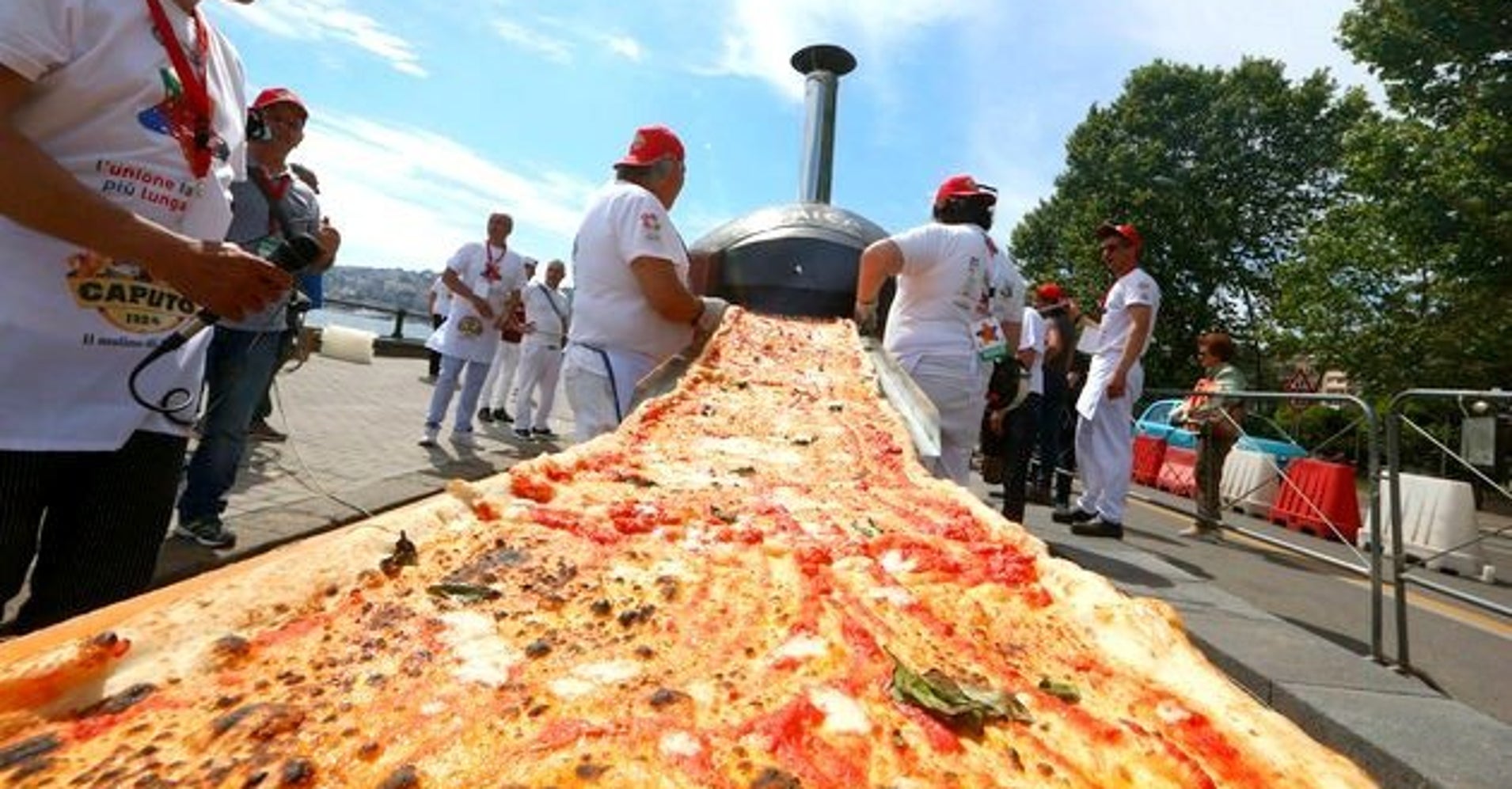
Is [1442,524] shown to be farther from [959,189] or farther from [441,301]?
[441,301]

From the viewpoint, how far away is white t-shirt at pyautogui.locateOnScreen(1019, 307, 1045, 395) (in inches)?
315

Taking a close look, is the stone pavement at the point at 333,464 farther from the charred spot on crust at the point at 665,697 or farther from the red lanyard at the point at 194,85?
the charred spot on crust at the point at 665,697

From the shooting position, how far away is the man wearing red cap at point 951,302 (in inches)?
191

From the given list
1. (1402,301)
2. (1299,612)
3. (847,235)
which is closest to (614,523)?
(1299,612)

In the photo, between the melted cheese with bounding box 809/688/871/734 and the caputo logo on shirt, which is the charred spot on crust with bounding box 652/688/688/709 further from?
the caputo logo on shirt

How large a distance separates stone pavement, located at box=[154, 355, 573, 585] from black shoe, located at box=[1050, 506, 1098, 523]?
490cm

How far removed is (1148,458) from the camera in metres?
14.6

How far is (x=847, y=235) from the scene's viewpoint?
8875mm

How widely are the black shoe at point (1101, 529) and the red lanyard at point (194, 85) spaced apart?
6.39 m

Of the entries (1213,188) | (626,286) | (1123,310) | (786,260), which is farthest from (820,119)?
(1213,188)

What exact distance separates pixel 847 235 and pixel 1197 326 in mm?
29466

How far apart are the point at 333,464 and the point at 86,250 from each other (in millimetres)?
5073

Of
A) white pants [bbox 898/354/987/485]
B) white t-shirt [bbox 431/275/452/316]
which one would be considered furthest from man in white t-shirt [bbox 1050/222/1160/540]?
white t-shirt [bbox 431/275/452/316]

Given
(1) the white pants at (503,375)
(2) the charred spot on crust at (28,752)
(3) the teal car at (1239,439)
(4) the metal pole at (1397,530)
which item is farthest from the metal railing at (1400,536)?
(1) the white pants at (503,375)
